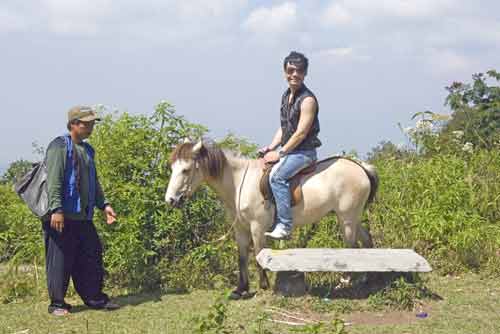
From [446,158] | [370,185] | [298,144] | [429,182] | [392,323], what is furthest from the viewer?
[446,158]

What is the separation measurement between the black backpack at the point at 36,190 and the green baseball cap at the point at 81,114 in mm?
548

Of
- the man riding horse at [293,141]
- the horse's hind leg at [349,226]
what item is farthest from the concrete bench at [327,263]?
the horse's hind leg at [349,226]

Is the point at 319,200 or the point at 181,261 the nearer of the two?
the point at 319,200

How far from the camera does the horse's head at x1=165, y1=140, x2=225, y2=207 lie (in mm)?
5359

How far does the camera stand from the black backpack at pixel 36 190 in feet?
17.1

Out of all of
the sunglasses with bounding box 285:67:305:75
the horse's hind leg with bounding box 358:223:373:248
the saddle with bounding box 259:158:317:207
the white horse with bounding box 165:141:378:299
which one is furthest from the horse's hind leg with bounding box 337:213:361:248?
the sunglasses with bounding box 285:67:305:75

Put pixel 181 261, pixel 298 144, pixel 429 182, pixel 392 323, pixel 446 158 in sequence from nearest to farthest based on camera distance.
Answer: pixel 392 323 < pixel 298 144 < pixel 181 261 < pixel 429 182 < pixel 446 158

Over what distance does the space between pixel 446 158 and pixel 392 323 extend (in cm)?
392

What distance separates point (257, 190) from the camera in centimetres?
566

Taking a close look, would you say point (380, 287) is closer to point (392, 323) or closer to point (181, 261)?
point (392, 323)

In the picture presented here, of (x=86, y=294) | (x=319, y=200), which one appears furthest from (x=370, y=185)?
(x=86, y=294)

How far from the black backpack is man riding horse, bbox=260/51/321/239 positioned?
2179 mm

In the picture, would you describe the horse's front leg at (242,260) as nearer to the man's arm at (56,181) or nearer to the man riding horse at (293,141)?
the man riding horse at (293,141)

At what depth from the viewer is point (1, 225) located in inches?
324
